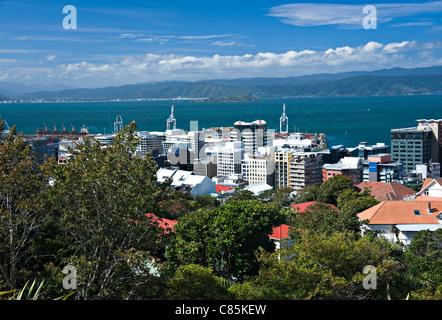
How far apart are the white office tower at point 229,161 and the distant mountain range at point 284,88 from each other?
4217cm

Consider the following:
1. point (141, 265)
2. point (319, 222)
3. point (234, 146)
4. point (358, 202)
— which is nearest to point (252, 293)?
point (141, 265)

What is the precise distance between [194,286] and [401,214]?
6705 mm

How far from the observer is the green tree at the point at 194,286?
382 centimetres

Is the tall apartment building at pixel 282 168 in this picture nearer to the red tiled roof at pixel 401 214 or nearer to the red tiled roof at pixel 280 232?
the red tiled roof at pixel 401 214

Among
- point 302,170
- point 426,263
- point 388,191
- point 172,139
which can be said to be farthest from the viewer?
point 172,139

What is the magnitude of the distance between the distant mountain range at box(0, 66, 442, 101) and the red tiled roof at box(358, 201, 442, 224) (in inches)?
2408

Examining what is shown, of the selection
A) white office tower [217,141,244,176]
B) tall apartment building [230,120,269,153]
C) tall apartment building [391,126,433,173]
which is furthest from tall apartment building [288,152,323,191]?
tall apartment building [230,120,269,153]

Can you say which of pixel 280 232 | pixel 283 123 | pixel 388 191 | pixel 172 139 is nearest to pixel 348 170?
pixel 388 191

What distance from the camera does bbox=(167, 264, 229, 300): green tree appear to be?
382 cm

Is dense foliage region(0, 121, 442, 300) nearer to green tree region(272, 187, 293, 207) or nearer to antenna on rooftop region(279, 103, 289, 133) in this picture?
green tree region(272, 187, 293, 207)

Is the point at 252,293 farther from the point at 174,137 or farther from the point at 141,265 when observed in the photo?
the point at 174,137

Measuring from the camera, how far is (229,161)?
30109 mm

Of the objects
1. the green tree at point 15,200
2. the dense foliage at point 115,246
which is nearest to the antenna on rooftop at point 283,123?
the dense foliage at point 115,246

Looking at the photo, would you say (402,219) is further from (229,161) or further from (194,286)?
(229,161)
